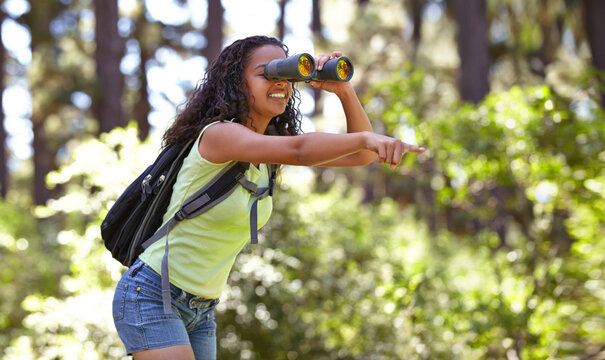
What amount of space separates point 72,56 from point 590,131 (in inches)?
624

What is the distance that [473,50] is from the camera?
32.6 feet

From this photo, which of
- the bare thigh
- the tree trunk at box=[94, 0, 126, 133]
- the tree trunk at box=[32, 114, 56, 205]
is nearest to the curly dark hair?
the bare thigh

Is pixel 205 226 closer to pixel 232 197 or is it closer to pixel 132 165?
pixel 232 197

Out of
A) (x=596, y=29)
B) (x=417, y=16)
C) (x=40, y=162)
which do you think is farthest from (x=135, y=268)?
(x=417, y=16)

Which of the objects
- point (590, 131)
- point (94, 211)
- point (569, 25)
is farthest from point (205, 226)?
point (569, 25)

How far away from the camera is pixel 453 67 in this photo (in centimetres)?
2244

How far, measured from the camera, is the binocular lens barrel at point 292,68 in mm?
2068

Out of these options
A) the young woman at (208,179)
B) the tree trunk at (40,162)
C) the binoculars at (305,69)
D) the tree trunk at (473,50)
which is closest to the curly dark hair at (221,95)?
the young woman at (208,179)

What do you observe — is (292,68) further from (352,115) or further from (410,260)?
(410,260)

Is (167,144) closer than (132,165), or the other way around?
(167,144)

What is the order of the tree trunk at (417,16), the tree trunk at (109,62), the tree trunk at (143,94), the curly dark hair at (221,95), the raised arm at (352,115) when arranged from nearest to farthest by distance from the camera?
the curly dark hair at (221,95), the raised arm at (352,115), the tree trunk at (109,62), the tree trunk at (143,94), the tree trunk at (417,16)

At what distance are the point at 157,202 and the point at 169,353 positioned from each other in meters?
0.50

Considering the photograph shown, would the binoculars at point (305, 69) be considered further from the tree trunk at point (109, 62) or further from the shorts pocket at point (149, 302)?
the tree trunk at point (109, 62)

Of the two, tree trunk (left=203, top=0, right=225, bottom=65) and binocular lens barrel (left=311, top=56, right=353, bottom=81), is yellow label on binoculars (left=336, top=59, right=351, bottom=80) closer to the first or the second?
binocular lens barrel (left=311, top=56, right=353, bottom=81)
